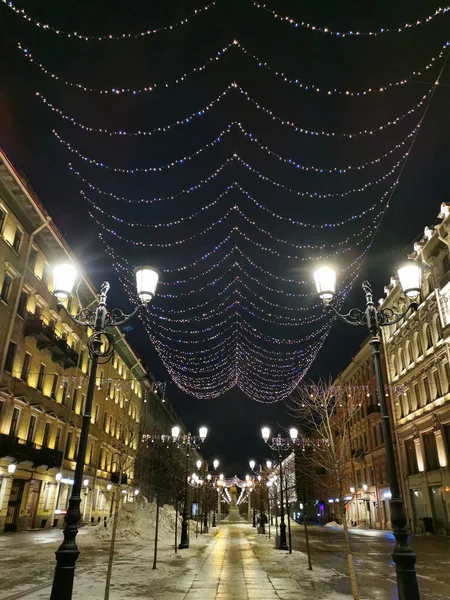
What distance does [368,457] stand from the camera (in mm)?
50594

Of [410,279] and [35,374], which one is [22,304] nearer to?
[35,374]

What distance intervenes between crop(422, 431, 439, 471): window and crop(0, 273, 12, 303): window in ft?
97.9

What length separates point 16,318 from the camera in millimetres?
27391

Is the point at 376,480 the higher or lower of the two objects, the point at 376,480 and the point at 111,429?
the lower

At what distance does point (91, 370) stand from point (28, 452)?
869 inches

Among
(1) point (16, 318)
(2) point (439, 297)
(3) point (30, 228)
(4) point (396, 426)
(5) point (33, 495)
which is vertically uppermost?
(3) point (30, 228)

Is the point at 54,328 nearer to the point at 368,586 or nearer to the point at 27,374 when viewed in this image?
the point at 27,374

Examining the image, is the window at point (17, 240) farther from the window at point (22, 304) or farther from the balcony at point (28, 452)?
the balcony at point (28, 452)

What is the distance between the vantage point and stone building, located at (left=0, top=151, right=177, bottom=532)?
2577 cm

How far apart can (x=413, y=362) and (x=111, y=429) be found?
30.1 metres

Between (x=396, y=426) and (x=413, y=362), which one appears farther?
(x=396, y=426)

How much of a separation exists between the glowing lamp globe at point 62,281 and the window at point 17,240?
66.0 feet

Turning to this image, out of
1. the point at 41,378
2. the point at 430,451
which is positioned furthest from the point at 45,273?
the point at 430,451

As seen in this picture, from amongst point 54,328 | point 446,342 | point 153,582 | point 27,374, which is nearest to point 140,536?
point 27,374
